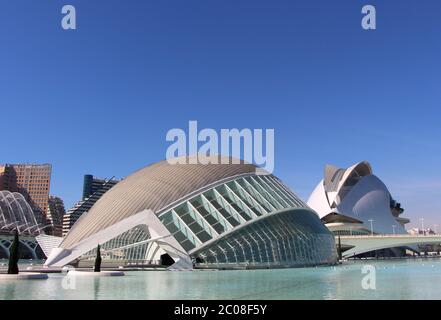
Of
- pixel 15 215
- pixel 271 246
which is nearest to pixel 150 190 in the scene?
pixel 271 246

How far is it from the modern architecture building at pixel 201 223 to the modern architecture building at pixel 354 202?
68718 millimetres

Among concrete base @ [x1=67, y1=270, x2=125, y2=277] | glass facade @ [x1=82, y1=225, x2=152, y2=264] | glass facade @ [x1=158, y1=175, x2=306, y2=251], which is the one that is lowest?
concrete base @ [x1=67, y1=270, x2=125, y2=277]

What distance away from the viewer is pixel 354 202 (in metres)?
113

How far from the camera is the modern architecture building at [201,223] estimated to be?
3353 centimetres

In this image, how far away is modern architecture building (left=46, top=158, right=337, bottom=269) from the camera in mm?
33531

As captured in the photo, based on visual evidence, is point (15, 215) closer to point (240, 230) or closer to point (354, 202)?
point (354, 202)

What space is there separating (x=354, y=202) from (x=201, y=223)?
85762 millimetres

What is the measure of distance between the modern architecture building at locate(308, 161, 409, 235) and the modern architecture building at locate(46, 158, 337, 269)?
225 ft

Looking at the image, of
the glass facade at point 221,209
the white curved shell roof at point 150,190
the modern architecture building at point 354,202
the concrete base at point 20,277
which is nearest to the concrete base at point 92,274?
the concrete base at point 20,277

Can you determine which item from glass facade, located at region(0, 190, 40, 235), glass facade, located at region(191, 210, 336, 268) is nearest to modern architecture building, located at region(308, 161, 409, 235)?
glass facade, located at region(191, 210, 336, 268)

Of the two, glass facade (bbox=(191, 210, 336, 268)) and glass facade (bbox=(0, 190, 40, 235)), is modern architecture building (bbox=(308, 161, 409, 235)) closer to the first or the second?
glass facade (bbox=(191, 210, 336, 268))

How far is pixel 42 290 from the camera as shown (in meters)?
17.3

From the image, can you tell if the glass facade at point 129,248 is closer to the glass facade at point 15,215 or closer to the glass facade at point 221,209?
the glass facade at point 221,209
